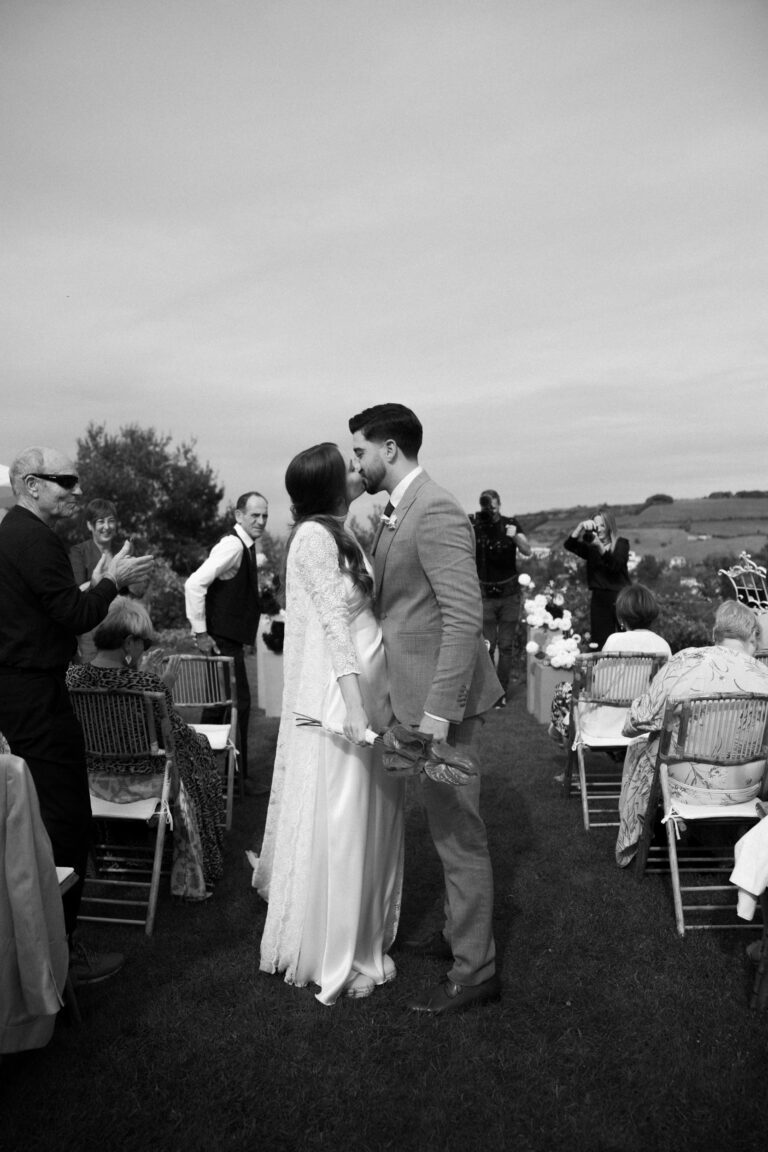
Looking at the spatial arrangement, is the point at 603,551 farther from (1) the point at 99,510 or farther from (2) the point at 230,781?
(1) the point at 99,510

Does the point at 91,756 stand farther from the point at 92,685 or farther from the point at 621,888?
the point at 621,888

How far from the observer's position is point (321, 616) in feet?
11.1

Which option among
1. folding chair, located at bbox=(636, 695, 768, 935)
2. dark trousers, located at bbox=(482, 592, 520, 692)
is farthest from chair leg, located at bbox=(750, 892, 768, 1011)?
dark trousers, located at bbox=(482, 592, 520, 692)

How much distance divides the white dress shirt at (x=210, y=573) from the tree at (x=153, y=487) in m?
15.6

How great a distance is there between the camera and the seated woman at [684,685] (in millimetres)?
4199

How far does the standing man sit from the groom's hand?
132 inches

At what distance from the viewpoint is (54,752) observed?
11.5 ft

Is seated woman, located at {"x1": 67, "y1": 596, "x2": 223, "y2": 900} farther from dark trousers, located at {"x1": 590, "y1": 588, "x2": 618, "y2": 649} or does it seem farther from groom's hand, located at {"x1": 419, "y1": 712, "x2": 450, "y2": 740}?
dark trousers, located at {"x1": 590, "y1": 588, "x2": 618, "y2": 649}

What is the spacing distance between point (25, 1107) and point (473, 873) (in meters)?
1.69

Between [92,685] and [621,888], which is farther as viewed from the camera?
[621,888]

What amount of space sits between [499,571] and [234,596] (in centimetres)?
395

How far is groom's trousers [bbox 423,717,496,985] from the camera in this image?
3359 millimetres

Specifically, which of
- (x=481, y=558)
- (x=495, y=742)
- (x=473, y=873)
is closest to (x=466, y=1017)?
(x=473, y=873)

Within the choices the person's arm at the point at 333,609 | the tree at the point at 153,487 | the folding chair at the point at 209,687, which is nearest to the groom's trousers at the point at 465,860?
the person's arm at the point at 333,609
